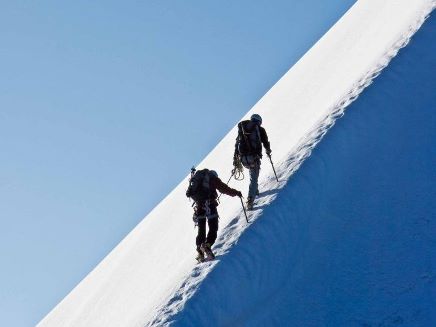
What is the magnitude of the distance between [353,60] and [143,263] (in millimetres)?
11870

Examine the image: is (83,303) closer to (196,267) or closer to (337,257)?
(196,267)

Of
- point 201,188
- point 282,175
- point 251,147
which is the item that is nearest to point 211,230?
point 201,188

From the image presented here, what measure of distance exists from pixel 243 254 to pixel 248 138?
2.94 meters

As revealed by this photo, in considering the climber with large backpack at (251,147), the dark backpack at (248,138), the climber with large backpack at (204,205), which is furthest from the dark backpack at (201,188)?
the dark backpack at (248,138)

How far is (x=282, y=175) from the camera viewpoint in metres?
13.7

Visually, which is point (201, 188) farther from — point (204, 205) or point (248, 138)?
point (248, 138)

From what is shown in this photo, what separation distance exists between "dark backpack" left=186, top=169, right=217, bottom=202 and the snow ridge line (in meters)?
0.82

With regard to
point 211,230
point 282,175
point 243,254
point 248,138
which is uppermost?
point 248,138

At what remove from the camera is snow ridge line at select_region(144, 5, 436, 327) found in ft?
35.0

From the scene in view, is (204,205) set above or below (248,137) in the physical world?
below

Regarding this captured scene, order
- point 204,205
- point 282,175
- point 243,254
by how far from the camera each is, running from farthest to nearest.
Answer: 1. point 282,175
2. point 204,205
3. point 243,254

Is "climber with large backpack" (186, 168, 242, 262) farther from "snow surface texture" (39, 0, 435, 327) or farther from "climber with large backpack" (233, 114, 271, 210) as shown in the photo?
"climber with large backpack" (233, 114, 271, 210)

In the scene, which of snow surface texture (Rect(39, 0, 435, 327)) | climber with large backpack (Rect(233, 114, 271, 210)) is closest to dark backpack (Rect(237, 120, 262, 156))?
climber with large backpack (Rect(233, 114, 271, 210))

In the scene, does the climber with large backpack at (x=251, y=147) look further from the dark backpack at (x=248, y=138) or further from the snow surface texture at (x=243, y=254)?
the snow surface texture at (x=243, y=254)
